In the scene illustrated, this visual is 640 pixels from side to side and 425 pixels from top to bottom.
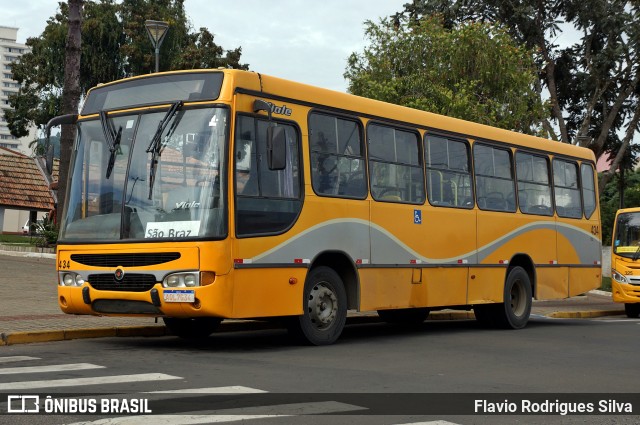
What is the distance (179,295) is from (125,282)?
30.9 inches

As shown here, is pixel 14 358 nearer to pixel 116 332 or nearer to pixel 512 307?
pixel 116 332

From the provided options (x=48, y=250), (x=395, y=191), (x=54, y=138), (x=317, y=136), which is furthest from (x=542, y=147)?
(x=48, y=250)

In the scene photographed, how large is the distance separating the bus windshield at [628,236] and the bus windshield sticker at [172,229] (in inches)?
613

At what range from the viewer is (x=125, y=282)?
11.4m

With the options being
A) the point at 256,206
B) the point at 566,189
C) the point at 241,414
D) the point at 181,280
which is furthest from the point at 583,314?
the point at 241,414

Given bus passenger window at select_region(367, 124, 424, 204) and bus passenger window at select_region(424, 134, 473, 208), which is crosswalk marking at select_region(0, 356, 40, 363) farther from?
bus passenger window at select_region(424, 134, 473, 208)

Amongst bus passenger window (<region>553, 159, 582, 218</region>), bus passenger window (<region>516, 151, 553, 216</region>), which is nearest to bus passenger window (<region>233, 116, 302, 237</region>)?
bus passenger window (<region>516, 151, 553, 216</region>)

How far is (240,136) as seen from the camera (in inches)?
452

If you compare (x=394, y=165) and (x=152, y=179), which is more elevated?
(x=394, y=165)

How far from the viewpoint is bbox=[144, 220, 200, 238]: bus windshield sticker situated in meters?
11.1

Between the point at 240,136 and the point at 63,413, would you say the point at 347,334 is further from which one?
the point at 63,413

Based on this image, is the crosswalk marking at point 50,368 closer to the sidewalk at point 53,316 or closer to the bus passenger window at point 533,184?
the sidewalk at point 53,316

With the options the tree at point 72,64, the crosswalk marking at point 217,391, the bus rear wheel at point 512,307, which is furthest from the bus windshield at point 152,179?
the tree at point 72,64

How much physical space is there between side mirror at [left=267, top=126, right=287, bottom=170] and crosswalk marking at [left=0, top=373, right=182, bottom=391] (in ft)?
10.2
